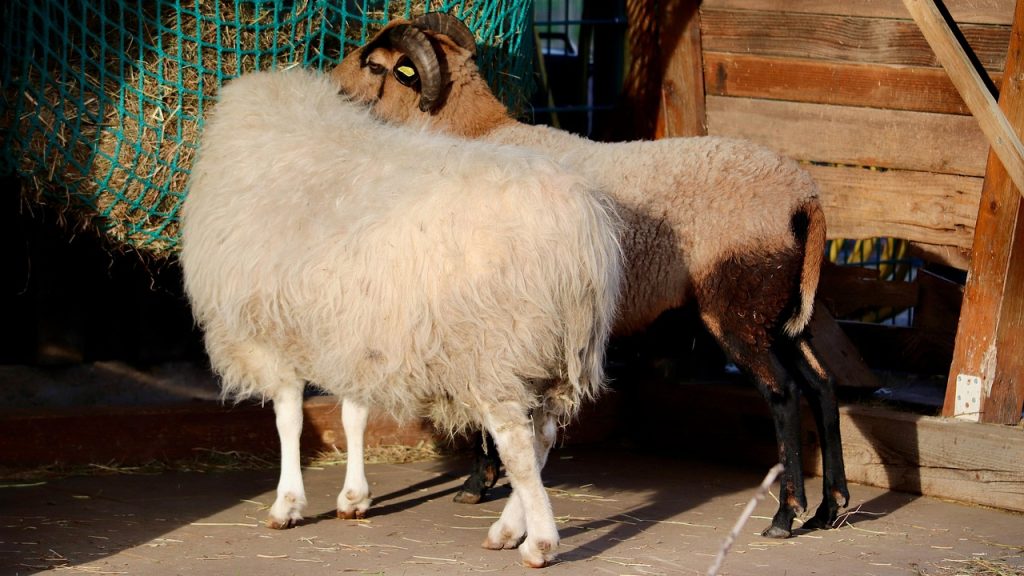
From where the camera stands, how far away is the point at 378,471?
606 centimetres

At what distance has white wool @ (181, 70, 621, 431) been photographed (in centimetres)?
410

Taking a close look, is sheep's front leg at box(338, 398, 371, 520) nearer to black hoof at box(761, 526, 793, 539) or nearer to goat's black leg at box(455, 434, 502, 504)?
goat's black leg at box(455, 434, 502, 504)

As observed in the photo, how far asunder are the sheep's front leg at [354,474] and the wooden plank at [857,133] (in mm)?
2655

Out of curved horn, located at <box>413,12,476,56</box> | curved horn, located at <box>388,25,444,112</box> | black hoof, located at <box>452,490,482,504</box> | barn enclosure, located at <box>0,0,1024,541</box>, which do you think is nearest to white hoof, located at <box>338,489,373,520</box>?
black hoof, located at <box>452,490,482,504</box>

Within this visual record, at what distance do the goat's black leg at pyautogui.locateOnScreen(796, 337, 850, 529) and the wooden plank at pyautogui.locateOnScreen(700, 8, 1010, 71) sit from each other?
1.59 metres

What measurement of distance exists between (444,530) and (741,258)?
64.4 inches

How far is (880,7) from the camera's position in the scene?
603 cm

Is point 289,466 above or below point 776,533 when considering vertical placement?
above

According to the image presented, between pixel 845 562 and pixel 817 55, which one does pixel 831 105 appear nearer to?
pixel 817 55

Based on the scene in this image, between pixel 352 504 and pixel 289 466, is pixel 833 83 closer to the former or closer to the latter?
pixel 352 504

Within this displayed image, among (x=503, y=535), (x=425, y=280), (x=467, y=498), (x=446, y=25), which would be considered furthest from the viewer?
(x=446, y=25)

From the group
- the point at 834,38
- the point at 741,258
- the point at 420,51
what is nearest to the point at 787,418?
the point at 741,258

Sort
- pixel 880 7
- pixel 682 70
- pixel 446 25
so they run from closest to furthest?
pixel 446 25 < pixel 880 7 < pixel 682 70

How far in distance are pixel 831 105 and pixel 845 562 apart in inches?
101
